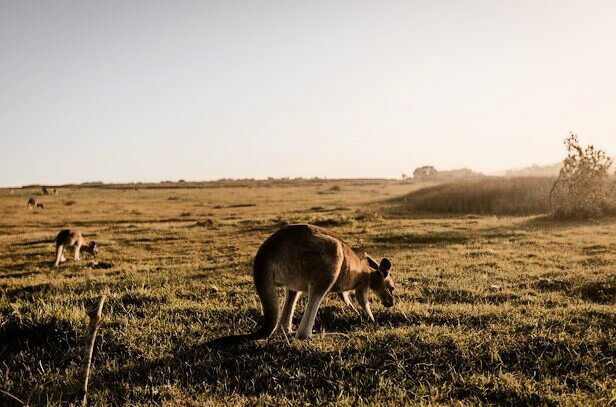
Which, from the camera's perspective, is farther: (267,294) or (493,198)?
(493,198)

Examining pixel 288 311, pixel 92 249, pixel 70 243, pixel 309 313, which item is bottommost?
pixel 92 249

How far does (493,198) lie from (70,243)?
29.8m

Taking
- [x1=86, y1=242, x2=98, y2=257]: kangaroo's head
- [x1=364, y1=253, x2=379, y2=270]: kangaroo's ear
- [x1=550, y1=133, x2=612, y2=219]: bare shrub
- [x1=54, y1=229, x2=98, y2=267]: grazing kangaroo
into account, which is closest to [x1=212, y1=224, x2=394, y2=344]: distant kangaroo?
[x1=364, y1=253, x2=379, y2=270]: kangaroo's ear

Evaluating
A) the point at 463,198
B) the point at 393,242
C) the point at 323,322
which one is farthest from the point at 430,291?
the point at 463,198

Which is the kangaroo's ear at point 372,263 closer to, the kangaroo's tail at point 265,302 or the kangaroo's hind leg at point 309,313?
the kangaroo's hind leg at point 309,313

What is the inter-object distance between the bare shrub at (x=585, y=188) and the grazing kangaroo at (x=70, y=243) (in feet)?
74.7

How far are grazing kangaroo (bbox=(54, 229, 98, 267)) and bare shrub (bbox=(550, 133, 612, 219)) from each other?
22.8m

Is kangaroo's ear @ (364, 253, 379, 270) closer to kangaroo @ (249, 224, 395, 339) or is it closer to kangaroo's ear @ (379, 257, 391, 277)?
kangaroo's ear @ (379, 257, 391, 277)

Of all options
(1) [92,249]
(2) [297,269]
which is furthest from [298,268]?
(1) [92,249]

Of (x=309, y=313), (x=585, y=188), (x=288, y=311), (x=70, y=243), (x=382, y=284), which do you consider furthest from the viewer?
(x=585, y=188)

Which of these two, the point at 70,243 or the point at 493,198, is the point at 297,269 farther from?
the point at 493,198

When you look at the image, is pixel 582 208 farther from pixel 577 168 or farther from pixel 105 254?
pixel 105 254

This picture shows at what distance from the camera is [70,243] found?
1809 centimetres

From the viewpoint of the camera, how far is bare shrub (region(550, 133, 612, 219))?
26312 millimetres
